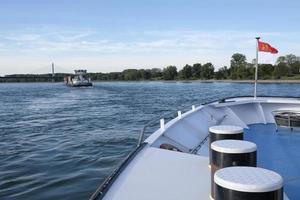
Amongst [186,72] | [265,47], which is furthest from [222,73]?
[265,47]

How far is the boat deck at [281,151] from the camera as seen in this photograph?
5569 mm

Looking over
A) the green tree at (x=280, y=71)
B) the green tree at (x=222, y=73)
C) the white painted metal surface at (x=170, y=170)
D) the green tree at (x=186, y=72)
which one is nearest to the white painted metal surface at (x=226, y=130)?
the white painted metal surface at (x=170, y=170)

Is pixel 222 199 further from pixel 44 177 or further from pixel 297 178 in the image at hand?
pixel 44 177

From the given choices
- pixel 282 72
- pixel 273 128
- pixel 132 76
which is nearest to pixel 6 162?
pixel 273 128

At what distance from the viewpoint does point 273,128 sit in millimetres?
10070

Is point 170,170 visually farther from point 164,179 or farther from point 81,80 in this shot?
point 81,80

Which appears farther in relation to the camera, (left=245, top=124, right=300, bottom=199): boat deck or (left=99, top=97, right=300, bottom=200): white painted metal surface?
(left=245, top=124, right=300, bottom=199): boat deck

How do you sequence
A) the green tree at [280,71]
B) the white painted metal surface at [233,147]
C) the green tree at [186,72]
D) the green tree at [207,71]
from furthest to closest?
the green tree at [186,72], the green tree at [207,71], the green tree at [280,71], the white painted metal surface at [233,147]

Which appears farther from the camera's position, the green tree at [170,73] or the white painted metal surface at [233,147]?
the green tree at [170,73]

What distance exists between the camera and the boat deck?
557cm

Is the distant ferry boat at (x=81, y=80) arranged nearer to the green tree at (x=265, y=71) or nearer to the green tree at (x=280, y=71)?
the green tree at (x=265, y=71)

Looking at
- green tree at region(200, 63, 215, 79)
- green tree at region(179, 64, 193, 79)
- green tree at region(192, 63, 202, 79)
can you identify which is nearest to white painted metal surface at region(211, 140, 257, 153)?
green tree at region(200, 63, 215, 79)

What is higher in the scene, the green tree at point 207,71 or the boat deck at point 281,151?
the green tree at point 207,71

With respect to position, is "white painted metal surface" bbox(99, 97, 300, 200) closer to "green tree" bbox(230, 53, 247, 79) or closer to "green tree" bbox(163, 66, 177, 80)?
"green tree" bbox(230, 53, 247, 79)
